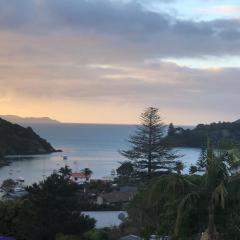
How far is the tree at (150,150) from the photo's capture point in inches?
1586

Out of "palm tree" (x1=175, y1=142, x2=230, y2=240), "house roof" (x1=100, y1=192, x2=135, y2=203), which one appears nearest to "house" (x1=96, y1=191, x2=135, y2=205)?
"house roof" (x1=100, y1=192, x2=135, y2=203)

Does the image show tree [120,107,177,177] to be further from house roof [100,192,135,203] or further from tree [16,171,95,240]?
tree [16,171,95,240]

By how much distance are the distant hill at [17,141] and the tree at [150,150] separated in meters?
92.5

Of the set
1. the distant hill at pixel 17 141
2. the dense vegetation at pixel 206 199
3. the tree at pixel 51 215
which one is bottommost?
the tree at pixel 51 215

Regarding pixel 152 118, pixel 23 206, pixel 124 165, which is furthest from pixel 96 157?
pixel 23 206

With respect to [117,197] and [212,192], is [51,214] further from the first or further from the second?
[117,197]

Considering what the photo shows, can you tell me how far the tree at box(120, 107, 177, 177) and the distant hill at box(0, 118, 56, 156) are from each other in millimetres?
92494

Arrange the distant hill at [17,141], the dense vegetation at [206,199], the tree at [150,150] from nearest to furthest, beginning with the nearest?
the dense vegetation at [206,199] < the tree at [150,150] < the distant hill at [17,141]

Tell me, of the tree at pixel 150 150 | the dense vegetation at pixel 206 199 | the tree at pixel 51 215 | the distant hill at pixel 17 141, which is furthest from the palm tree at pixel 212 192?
the distant hill at pixel 17 141

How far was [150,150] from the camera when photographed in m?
40.6

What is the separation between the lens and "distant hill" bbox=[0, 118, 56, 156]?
13575 centimetres

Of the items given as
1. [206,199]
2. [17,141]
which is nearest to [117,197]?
[206,199]

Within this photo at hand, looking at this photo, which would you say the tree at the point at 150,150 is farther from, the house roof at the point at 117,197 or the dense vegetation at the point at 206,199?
the dense vegetation at the point at 206,199

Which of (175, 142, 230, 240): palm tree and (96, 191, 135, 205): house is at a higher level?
(175, 142, 230, 240): palm tree
